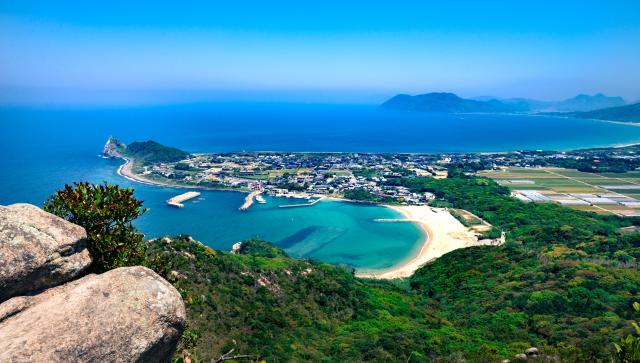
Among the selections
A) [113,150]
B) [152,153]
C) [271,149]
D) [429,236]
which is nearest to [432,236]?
[429,236]

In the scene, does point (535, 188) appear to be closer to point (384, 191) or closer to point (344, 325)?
point (384, 191)

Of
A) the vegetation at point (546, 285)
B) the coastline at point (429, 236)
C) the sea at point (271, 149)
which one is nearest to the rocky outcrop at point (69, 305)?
the vegetation at point (546, 285)

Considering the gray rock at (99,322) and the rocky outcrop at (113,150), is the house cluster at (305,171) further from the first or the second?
the gray rock at (99,322)

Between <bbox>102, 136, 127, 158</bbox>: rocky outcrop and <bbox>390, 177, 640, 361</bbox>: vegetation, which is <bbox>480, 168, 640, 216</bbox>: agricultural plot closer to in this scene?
<bbox>390, 177, 640, 361</bbox>: vegetation

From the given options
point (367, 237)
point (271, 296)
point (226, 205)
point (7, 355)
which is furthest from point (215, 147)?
point (7, 355)

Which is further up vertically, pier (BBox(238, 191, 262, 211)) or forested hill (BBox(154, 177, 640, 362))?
forested hill (BBox(154, 177, 640, 362))

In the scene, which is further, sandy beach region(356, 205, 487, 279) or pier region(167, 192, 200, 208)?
pier region(167, 192, 200, 208)

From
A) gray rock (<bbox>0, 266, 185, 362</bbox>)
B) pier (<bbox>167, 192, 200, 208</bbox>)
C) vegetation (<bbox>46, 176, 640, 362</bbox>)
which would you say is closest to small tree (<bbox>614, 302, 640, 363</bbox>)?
vegetation (<bbox>46, 176, 640, 362</bbox>)
